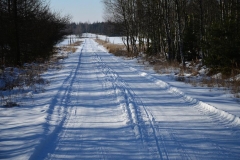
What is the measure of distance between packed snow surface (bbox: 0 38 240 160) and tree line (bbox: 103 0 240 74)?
3.30m

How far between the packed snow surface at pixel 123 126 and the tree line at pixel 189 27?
10.8 ft

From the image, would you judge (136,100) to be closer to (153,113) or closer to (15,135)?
(153,113)

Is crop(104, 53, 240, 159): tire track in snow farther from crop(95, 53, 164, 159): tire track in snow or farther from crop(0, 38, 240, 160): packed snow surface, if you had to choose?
crop(95, 53, 164, 159): tire track in snow

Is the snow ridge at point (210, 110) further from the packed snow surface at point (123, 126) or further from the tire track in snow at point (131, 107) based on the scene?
the tire track in snow at point (131, 107)

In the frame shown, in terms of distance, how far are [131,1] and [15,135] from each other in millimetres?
23329

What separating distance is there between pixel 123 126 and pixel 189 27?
15.4 metres

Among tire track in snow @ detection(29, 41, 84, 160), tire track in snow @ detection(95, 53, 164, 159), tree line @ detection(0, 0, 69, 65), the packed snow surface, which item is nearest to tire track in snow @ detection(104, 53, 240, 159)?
the packed snow surface

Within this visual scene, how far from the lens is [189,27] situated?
18438 mm

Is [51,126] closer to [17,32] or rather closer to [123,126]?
[123,126]

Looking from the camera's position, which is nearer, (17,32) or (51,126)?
(51,126)

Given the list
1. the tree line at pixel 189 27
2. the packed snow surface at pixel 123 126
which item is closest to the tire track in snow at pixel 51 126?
the packed snow surface at pixel 123 126

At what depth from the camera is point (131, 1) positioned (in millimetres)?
25469

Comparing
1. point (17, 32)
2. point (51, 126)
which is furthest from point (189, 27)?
point (51, 126)

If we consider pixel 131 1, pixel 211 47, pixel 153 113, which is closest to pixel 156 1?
pixel 131 1
